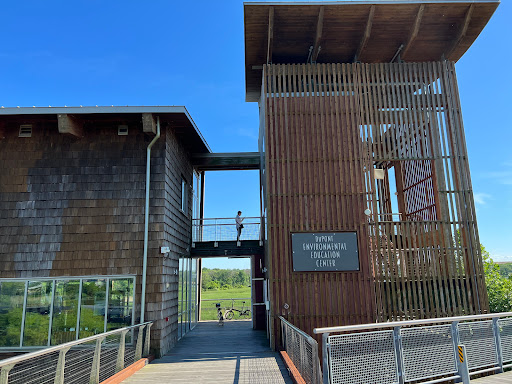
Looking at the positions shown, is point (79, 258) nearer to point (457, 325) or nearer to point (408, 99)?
point (457, 325)

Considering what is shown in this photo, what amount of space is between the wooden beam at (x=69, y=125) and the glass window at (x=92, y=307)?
344 cm

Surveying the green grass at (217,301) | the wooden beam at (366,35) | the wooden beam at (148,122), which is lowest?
the green grass at (217,301)

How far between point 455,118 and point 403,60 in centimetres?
226

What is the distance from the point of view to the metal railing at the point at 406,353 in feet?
13.1

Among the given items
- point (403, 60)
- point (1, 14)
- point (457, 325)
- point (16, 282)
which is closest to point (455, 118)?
point (403, 60)

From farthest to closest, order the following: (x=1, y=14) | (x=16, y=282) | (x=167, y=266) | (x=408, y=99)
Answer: (x=1, y=14) < (x=408, y=99) < (x=167, y=266) < (x=16, y=282)

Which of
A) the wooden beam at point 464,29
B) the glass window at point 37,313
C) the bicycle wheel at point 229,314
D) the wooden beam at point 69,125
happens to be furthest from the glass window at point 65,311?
the wooden beam at point 464,29

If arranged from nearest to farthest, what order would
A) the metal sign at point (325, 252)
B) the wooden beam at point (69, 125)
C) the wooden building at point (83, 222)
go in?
1. the wooden building at point (83, 222)
2. the wooden beam at point (69, 125)
3. the metal sign at point (325, 252)

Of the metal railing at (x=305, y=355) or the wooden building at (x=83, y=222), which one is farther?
the wooden building at (x=83, y=222)

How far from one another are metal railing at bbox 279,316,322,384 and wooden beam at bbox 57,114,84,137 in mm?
6527

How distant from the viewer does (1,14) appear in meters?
12.4

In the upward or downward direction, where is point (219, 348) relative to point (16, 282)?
downward

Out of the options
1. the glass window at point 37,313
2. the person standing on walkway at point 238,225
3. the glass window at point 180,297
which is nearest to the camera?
the glass window at point 37,313

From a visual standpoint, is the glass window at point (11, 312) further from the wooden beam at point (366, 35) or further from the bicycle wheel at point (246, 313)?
the wooden beam at point (366, 35)
